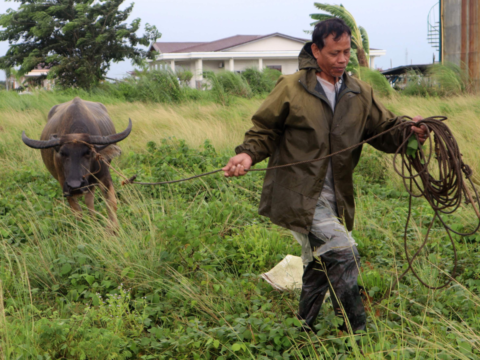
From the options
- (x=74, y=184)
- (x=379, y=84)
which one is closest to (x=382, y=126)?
(x=74, y=184)

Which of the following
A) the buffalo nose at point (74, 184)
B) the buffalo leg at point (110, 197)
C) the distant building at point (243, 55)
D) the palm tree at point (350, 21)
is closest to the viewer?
the buffalo nose at point (74, 184)

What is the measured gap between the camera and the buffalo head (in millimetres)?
5824

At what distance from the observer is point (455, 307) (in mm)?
3627

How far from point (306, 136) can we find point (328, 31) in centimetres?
63

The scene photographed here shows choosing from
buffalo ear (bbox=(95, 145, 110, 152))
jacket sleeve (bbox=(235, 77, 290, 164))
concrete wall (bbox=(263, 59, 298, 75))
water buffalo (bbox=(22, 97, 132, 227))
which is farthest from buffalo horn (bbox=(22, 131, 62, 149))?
concrete wall (bbox=(263, 59, 298, 75))

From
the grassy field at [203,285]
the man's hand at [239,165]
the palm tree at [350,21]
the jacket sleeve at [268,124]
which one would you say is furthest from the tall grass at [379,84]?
the man's hand at [239,165]

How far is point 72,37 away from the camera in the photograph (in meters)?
27.4

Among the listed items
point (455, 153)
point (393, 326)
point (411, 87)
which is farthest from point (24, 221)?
point (411, 87)

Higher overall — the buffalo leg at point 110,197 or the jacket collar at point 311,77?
the jacket collar at point 311,77

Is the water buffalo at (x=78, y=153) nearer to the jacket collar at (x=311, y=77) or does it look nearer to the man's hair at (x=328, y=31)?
the jacket collar at (x=311, y=77)

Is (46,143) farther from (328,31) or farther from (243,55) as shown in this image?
(243,55)

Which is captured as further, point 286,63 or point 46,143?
point 286,63

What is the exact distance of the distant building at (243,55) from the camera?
1522 inches

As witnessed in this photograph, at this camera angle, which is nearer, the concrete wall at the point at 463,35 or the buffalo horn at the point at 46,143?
the buffalo horn at the point at 46,143
